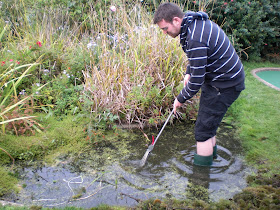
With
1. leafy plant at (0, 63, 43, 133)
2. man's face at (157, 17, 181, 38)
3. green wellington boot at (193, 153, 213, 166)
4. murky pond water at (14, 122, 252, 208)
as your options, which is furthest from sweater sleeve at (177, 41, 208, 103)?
leafy plant at (0, 63, 43, 133)

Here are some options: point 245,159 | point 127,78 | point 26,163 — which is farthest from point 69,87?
point 245,159

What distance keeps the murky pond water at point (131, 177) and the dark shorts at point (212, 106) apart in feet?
1.57

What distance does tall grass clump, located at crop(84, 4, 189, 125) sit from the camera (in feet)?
13.8

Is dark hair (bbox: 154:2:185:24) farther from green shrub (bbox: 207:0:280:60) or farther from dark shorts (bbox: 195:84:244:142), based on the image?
green shrub (bbox: 207:0:280:60)

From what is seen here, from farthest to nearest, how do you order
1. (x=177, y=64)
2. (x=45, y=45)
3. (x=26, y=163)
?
(x=45, y=45) → (x=177, y=64) → (x=26, y=163)

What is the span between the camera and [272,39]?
807 centimetres

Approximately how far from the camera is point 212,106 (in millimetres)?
3037

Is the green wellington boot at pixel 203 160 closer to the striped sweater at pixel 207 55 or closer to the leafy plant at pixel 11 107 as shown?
the striped sweater at pixel 207 55

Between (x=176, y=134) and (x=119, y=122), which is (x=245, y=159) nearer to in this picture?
(x=176, y=134)

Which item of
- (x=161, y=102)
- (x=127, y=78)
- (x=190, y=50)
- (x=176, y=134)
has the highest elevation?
(x=190, y=50)

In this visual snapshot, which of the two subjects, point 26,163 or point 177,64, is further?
point 177,64

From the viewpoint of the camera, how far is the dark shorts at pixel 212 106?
2979 mm

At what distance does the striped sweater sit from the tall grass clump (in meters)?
1.27

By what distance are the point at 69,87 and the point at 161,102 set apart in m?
1.48
